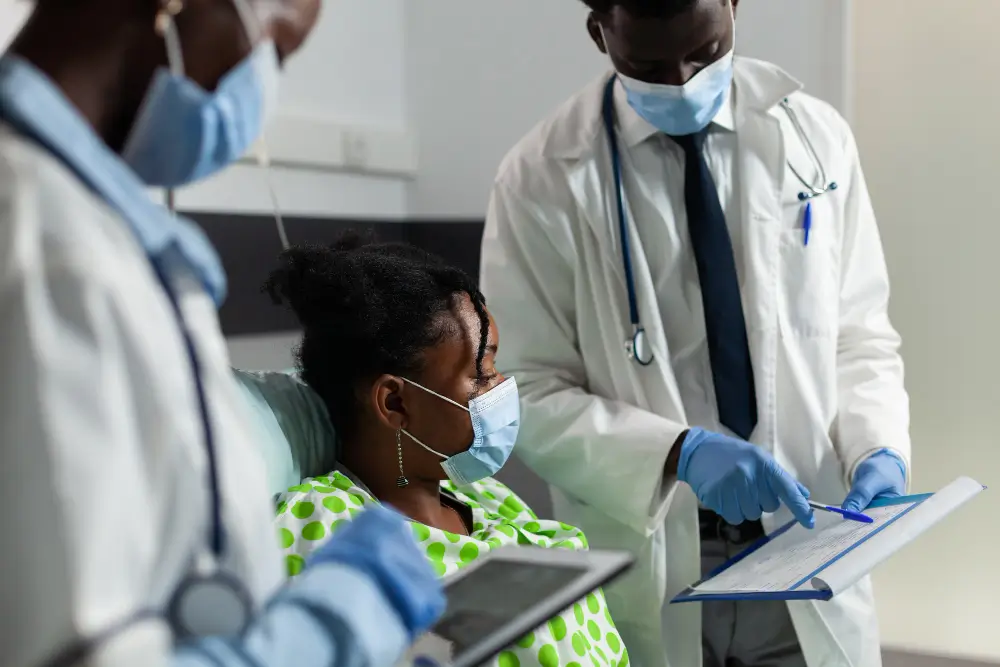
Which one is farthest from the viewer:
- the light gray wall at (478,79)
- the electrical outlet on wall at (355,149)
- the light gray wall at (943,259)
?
the light gray wall at (478,79)

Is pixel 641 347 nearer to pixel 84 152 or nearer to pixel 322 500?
pixel 322 500

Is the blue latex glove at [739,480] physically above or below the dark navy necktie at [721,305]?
below

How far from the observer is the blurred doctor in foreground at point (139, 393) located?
582 mm

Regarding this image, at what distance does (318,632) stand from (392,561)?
93 millimetres

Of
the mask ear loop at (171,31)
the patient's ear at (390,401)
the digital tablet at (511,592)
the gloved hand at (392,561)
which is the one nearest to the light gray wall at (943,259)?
the patient's ear at (390,401)

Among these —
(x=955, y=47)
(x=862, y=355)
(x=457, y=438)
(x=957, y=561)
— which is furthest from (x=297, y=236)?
(x=957, y=561)

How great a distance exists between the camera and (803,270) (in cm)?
170

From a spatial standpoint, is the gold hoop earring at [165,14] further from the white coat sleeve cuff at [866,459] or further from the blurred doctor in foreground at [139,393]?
the white coat sleeve cuff at [866,459]

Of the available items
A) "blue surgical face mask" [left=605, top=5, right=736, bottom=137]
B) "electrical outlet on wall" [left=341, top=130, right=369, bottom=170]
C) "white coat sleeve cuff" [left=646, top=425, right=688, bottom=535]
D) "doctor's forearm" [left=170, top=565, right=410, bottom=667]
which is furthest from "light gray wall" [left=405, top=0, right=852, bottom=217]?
"doctor's forearm" [left=170, top=565, right=410, bottom=667]

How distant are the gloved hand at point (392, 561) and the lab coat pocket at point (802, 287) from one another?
3.50 feet

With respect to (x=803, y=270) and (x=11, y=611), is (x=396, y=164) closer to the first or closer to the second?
(x=803, y=270)

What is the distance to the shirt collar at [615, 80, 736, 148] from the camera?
1704 mm

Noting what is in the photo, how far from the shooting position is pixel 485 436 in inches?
58.6

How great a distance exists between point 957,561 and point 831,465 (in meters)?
0.91
